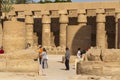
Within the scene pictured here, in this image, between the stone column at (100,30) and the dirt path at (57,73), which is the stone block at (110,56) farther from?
the stone column at (100,30)

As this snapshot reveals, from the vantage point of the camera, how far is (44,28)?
3612 centimetres

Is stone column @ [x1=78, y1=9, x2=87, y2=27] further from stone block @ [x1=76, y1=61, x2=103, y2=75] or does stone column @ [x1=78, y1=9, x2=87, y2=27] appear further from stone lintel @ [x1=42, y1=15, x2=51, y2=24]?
stone block @ [x1=76, y1=61, x2=103, y2=75]

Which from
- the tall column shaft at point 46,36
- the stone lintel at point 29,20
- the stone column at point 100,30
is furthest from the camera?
the stone lintel at point 29,20

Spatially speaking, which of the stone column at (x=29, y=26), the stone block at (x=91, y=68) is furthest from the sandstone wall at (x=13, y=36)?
the stone block at (x=91, y=68)

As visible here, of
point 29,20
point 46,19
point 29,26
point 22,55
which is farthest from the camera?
point 29,26

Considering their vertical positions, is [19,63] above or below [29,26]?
below

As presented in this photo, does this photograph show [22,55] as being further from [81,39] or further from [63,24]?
[63,24]

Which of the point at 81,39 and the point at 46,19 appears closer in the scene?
the point at 81,39

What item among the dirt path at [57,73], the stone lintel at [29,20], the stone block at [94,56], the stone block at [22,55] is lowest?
the dirt path at [57,73]

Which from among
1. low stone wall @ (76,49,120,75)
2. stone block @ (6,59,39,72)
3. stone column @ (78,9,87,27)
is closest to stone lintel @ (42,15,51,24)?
stone column @ (78,9,87,27)

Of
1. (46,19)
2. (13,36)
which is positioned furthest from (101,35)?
(13,36)

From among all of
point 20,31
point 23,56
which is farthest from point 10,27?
point 23,56

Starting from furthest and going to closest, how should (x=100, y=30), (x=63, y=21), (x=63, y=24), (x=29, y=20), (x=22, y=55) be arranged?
(x=29, y=20), (x=63, y=24), (x=63, y=21), (x=100, y=30), (x=22, y=55)

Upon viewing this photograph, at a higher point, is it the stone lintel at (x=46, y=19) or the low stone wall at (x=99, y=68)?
the stone lintel at (x=46, y=19)
